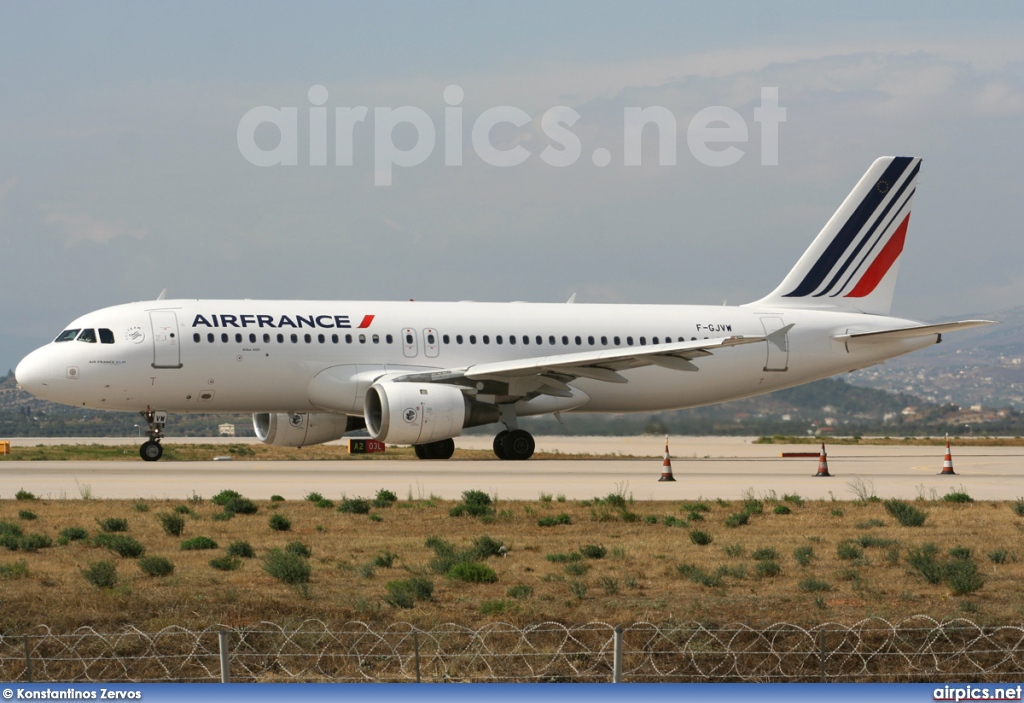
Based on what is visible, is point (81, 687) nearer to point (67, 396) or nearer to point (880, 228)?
point (67, 396)

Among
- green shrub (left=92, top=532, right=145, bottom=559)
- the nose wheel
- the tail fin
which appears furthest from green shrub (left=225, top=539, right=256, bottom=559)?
the tail fin

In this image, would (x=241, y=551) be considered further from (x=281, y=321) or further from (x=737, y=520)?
(x=281, y=321)

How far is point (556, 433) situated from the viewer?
129 ft

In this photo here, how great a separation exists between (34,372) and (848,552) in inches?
849

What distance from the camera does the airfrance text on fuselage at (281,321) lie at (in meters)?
32.5

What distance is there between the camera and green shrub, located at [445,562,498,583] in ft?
48.6

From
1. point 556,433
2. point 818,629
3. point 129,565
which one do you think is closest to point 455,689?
point 818,629

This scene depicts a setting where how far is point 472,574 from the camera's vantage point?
1483 cm

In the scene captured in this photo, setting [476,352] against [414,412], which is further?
[476,352]

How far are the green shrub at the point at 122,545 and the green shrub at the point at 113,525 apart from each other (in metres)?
1.30

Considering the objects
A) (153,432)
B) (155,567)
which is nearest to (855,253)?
(153,432)

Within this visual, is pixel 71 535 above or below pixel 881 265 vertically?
below

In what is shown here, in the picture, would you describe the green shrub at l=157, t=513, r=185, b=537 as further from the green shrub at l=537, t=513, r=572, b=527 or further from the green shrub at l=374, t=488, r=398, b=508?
the green shrub at l=537, t=513, r=572, b=527

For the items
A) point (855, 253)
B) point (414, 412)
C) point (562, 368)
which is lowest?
point (414, 412)
